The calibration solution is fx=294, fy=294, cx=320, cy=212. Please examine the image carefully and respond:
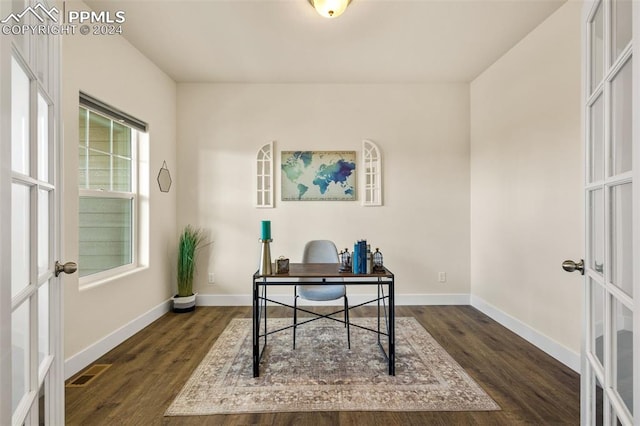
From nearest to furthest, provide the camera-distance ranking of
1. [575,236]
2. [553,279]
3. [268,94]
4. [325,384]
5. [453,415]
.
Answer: [453,415]
[325,384]
[575,236]
[553,279]
[268,94]

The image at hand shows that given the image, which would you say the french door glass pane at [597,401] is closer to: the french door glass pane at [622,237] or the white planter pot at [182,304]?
the french door glass pane at [622,237]

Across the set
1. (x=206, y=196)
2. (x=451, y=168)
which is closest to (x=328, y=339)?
(x=206, y=196)

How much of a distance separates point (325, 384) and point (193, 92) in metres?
3.63

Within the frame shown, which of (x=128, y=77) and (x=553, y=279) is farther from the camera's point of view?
(x=128, y=77)

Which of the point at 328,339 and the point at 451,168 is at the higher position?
the point at 451,168

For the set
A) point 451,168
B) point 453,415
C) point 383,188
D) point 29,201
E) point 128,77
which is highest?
point 128,77

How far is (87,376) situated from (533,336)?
12.1ft

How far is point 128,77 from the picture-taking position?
9.35 feet

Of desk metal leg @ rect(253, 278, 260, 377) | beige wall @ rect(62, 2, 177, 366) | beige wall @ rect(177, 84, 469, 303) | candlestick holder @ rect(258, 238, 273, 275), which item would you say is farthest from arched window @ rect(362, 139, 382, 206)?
beige wall @ rect(62, 2, 177, 366)

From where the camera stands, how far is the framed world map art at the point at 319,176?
147 inches

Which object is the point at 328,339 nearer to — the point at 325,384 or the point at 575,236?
the point at 325,384

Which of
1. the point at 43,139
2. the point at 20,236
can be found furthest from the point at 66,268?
the point at 43,139

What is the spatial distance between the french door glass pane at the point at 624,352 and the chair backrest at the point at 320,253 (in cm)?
228

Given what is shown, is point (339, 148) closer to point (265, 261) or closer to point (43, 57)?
point (265, 261)
